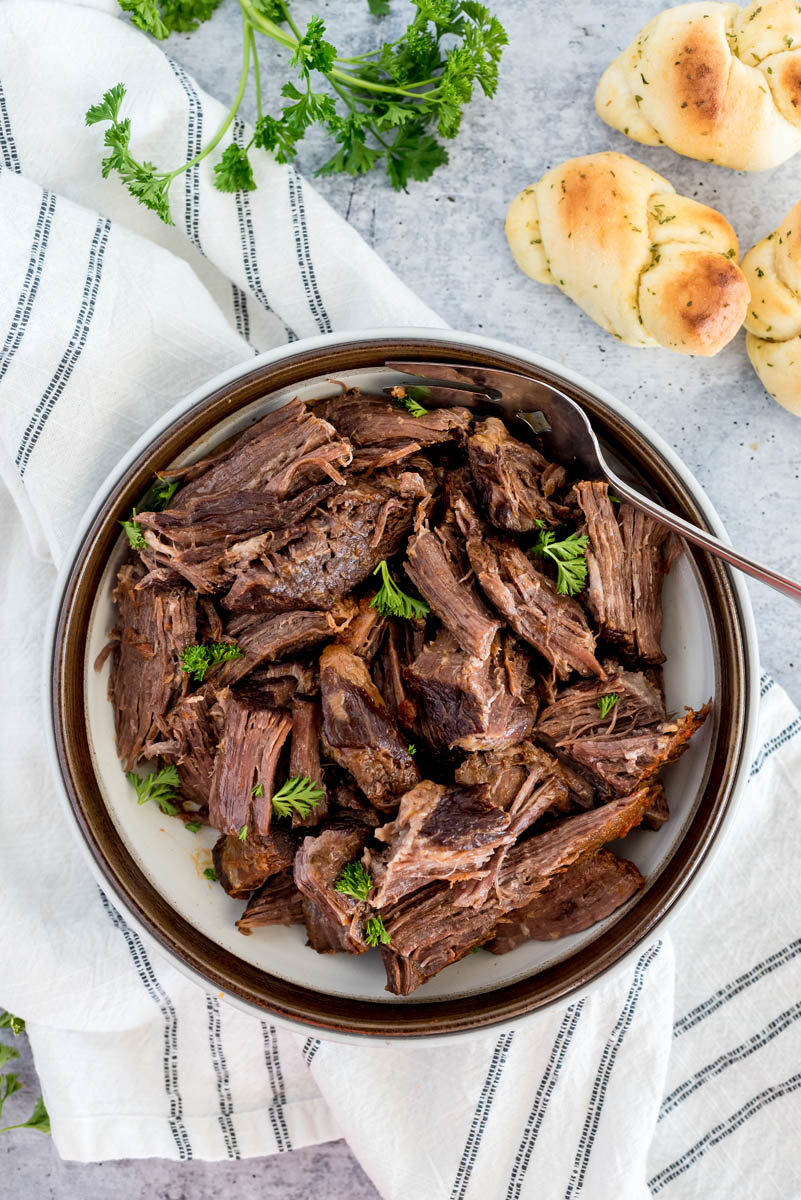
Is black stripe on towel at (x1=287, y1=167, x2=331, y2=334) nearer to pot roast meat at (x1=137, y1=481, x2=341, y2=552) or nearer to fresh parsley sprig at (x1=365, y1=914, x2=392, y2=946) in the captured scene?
pot roast meat at (x1=137, y1=481, x2=341, y2=552)

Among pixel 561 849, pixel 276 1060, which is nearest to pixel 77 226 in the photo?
pixel 561 849

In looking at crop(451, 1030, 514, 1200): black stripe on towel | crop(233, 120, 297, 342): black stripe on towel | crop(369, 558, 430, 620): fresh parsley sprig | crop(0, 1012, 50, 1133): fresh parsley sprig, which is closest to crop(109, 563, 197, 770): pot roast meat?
crop(369, 558, 430, 620): fresh parsley sprig

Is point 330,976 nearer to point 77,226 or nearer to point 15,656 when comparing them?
point 15,656

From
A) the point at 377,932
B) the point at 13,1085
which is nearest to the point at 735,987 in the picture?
the point at 377,932

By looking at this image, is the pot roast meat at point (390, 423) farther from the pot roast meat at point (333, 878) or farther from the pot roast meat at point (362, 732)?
the pot roast meat at point (333, 878)

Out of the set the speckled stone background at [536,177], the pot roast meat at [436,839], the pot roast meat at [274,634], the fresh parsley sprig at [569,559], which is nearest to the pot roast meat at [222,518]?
the pot roast meat at [274,634]

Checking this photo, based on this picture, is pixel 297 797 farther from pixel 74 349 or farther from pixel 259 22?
pixel 259 22

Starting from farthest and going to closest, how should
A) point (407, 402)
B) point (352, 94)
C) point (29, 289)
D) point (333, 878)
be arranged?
point (352, 94), point (29, 289), point (407, 402), point (333, 878)
